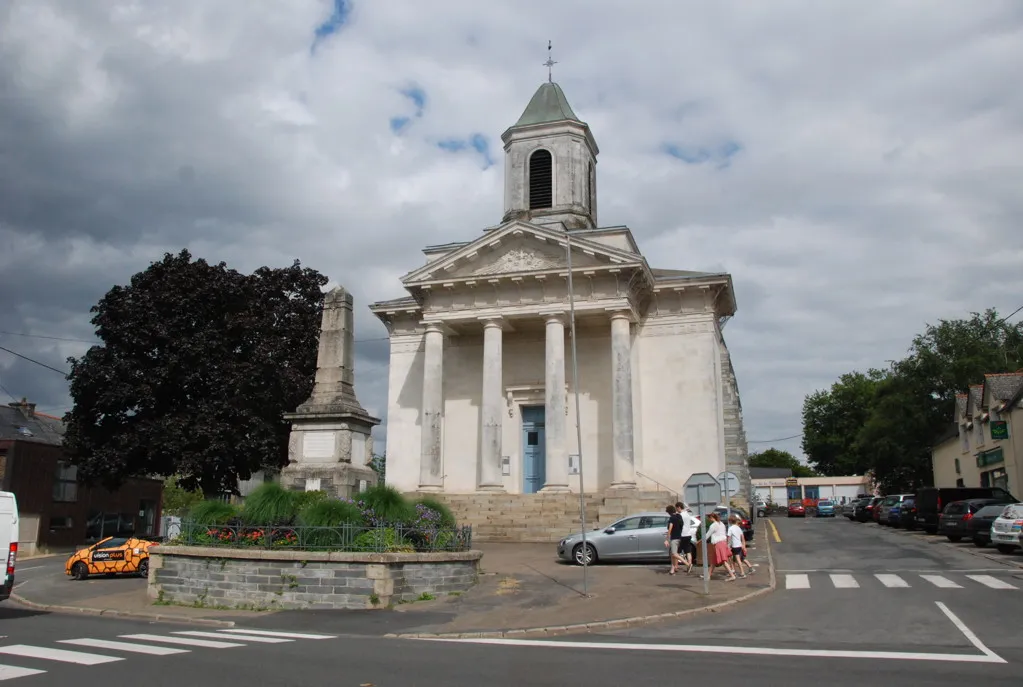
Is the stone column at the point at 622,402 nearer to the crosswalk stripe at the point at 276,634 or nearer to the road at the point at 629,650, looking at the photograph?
the road at the point at 629,650

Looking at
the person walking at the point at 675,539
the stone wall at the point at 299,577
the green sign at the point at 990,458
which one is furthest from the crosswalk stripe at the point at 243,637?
the green sign at the point at 990,458

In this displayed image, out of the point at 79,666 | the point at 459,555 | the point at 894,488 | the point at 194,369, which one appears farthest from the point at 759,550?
the point at 894,488

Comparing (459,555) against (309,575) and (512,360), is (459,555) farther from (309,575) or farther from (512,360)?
(512,360)

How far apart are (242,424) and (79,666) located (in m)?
27.0

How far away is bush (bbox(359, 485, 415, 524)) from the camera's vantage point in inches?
631

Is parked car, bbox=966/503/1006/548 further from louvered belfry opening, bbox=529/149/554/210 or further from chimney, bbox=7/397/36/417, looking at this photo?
chimney, bbox=7/397/36/417

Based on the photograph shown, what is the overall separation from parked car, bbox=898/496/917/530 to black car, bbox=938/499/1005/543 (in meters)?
6.32

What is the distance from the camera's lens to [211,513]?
1658cm

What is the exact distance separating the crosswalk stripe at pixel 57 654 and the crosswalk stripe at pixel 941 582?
1486 centimetres

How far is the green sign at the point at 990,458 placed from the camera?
40.8m

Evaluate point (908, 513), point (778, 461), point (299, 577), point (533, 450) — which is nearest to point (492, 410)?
point (533, 450)

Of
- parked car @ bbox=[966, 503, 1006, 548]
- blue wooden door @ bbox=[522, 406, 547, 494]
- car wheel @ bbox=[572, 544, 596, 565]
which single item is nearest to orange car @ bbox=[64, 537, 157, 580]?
car wheel @ bbox=[572, 544, 596, 565]

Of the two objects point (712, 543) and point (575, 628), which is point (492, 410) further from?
point (575, 628)

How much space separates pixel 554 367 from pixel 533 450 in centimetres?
520
